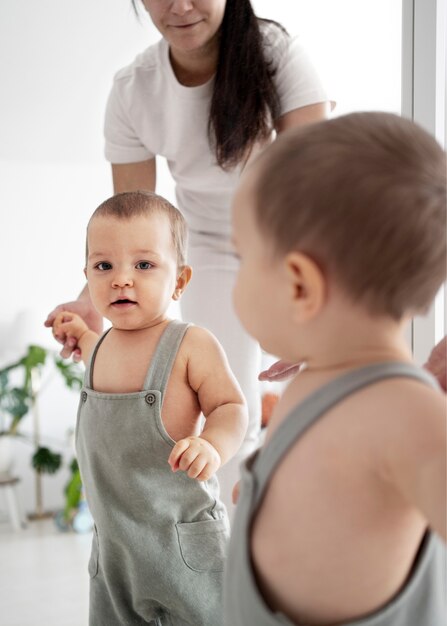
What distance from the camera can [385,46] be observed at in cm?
222

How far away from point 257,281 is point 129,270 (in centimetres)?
55

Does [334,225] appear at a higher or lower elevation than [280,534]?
higher

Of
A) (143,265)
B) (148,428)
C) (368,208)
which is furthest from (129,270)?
(368,208)

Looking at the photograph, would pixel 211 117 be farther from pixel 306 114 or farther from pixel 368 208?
pixel 368 208

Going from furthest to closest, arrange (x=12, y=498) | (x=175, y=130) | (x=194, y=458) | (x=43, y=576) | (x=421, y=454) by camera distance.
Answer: (x=12, y=498) → (x=43, y=576) → (x=175, y=130) → (x=194, y=458) → (x=421, y=454)

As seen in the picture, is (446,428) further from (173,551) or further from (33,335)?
(33,335)

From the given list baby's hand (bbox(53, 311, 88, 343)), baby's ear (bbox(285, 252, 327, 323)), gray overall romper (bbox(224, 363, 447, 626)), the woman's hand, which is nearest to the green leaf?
baby's hand (bbox(53, 311, 88, 343))

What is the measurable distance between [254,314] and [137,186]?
46.9 inches

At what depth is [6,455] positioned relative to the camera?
3.67 metres

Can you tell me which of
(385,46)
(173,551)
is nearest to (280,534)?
(173,551)

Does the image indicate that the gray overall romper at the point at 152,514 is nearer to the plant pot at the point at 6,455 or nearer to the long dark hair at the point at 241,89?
the long dark hair at the point at 241,89

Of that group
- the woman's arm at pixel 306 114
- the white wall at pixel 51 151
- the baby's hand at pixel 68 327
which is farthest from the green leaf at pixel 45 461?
the woman's arm at pixel 306 114

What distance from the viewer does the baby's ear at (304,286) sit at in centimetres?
75

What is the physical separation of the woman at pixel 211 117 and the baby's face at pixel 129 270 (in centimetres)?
32
